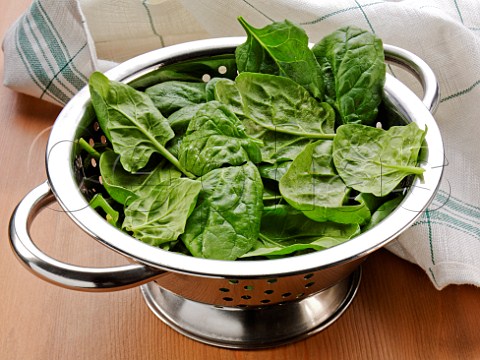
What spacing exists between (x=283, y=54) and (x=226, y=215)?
18 cm

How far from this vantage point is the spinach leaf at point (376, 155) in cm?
56

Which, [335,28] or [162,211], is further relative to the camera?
[335,28]

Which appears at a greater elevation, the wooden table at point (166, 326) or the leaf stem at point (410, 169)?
the leaf stem at point (410, 169)

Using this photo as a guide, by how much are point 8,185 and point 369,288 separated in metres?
0.39

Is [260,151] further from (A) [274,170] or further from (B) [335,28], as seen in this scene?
(B) [335,28]

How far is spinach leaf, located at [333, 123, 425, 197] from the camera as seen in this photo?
22.0 inches

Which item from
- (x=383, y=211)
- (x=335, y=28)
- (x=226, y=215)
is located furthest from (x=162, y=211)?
(x=335, y=28)

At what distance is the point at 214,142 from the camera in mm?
575

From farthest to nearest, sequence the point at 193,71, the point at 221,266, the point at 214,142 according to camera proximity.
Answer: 1. the point at 193,71
2. the point at 214,142
3. the point at 221,266

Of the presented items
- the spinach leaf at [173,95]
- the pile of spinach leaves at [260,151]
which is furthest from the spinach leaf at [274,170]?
the spinach leaf at [173,95]

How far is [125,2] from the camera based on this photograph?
0.82 meters

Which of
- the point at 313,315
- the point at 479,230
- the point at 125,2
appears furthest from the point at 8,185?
the point at 479,230

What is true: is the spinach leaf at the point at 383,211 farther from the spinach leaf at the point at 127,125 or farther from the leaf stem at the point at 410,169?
the spinach leaf at the point at 127,125

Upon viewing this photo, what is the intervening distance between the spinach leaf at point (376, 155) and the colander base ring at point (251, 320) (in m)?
0.12
